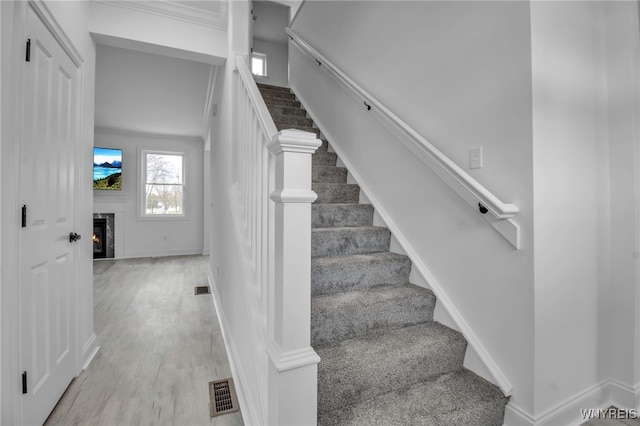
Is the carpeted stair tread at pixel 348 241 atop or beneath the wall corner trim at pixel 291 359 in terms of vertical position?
atop

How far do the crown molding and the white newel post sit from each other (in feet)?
7.35

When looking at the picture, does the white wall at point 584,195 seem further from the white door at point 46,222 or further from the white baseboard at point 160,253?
the white baseboard at point 160,253

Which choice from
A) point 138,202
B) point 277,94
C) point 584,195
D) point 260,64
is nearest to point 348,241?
point 584,195

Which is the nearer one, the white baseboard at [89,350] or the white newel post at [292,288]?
the white newel post at [292,288]

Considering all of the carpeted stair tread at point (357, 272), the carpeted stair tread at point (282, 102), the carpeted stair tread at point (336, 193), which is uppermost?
the carpeted stair tread at point (282, 102)

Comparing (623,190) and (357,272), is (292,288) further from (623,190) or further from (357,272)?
(623,190)

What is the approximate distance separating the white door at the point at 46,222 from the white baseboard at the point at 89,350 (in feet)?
0.62

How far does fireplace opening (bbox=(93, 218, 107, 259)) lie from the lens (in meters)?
6.21

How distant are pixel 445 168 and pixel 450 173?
0.14ft

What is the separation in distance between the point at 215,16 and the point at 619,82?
2.85m

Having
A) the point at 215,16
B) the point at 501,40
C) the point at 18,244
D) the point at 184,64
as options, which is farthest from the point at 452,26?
the point at 184,64

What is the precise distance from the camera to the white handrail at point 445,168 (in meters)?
1.40

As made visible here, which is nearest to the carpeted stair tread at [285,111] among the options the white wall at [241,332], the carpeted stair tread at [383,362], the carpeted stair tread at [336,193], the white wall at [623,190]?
the white wall at [241,332]

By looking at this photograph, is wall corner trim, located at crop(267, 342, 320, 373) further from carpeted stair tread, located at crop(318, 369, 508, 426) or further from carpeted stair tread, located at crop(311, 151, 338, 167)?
carpeted stair tread, located at crop(311, 151, 338, 167)
